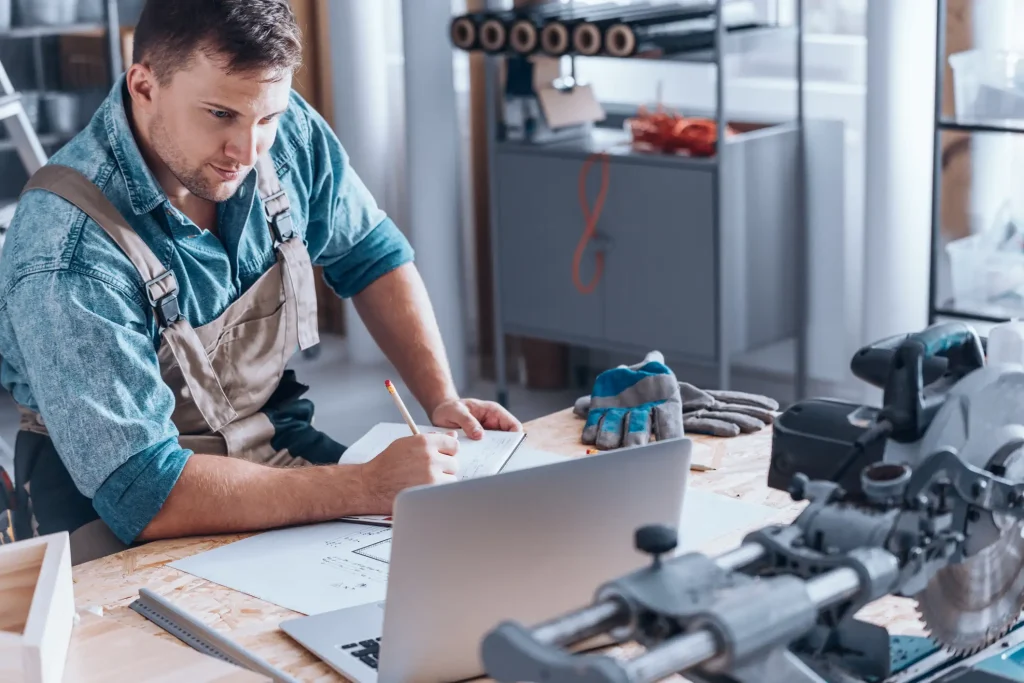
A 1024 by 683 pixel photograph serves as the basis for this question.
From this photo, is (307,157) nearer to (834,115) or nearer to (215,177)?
(215,177)

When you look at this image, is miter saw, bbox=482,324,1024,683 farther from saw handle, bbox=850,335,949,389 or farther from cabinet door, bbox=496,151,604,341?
cabinet door, bbox=496,151,604,341

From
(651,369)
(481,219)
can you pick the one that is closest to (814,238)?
(481,219)

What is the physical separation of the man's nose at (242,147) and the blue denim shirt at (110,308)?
11cm

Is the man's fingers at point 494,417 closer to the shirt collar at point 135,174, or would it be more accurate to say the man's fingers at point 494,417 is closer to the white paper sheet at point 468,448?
the white paper sheet at point 468,448

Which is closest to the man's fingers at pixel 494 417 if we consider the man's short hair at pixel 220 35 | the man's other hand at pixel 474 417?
the man's other hand at pixel 474 417

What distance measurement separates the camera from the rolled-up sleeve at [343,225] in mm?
2168

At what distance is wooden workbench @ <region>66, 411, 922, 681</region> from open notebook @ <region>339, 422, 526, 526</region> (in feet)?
0.18

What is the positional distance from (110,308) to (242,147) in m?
0.30

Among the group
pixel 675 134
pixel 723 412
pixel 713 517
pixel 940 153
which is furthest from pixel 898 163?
pixel 713 517

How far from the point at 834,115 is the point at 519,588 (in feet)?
10.3

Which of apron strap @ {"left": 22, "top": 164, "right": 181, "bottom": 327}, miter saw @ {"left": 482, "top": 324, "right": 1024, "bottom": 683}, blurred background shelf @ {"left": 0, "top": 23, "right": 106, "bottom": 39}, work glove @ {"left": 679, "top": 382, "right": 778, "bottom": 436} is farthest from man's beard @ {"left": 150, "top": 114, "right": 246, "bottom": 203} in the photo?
blurred background shelf @ {"left": 0, "top": 23, "right": 106, "bottom": 39}

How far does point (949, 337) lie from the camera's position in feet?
3.90

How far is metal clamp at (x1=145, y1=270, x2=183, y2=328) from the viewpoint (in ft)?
5.79

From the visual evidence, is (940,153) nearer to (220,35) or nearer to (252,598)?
(220,35)
